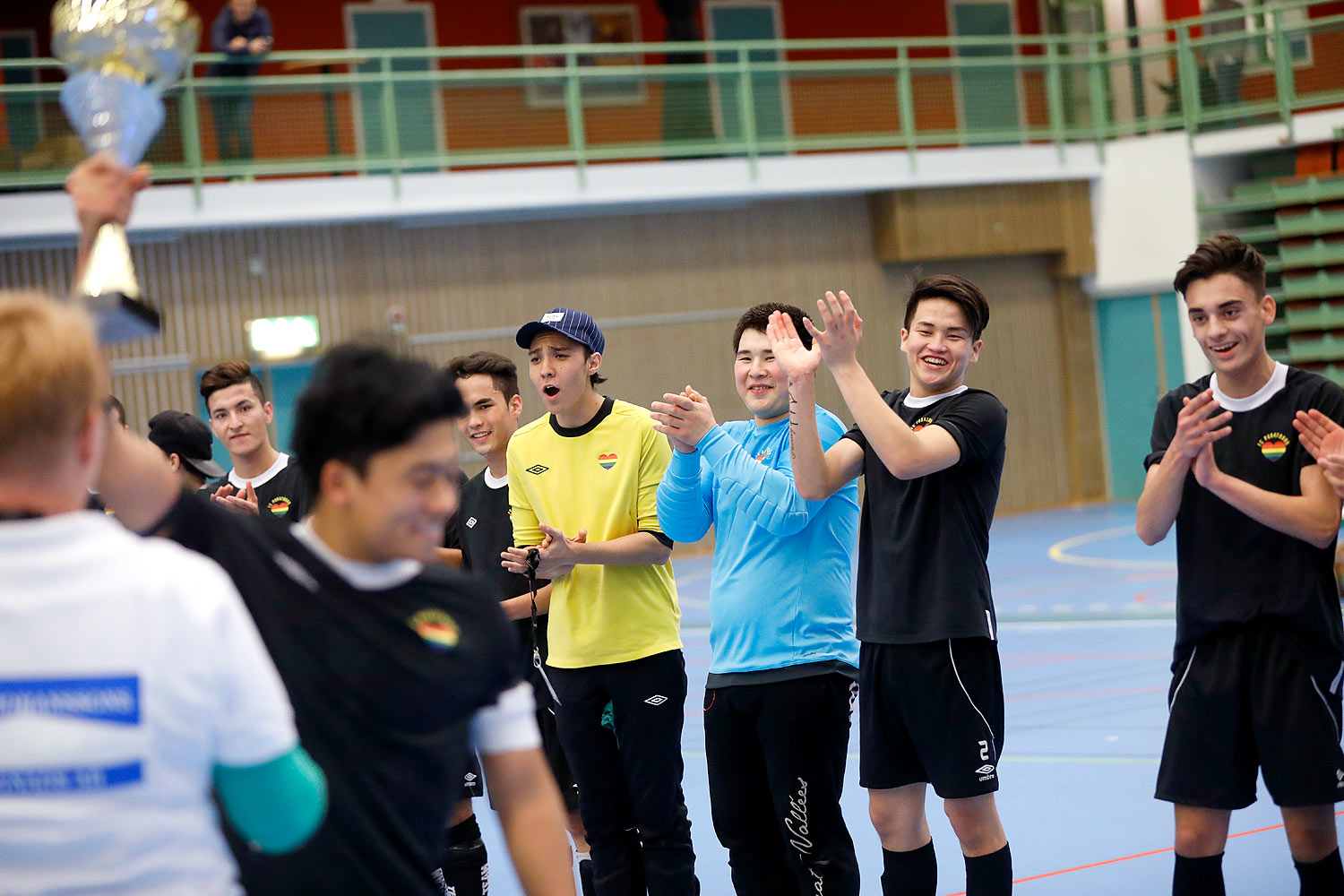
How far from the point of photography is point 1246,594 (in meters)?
3.74

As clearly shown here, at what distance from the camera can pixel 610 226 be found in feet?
59.1

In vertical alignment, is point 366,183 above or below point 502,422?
above

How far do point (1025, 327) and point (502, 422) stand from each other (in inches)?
648

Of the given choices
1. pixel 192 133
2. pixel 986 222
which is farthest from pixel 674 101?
pixel 192 133

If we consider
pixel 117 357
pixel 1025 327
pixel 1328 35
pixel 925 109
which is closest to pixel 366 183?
pixel 117 357

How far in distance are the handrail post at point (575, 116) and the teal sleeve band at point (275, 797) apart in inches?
602

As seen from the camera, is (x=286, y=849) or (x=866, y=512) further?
(x=866, y=512)

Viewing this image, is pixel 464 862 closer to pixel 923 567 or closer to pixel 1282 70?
pixel 923 567

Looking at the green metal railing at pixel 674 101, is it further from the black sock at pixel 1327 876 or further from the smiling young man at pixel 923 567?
the black sock at pixel 1327 876

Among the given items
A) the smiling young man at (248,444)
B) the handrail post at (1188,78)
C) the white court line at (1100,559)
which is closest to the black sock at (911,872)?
the smiling young man at (248,444)

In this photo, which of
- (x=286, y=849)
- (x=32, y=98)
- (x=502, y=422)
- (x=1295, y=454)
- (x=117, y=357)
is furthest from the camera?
(x=117, y=357)

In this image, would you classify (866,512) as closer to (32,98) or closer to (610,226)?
(32,98)

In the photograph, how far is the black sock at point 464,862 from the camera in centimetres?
476

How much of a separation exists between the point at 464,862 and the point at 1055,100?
16.5 metres
